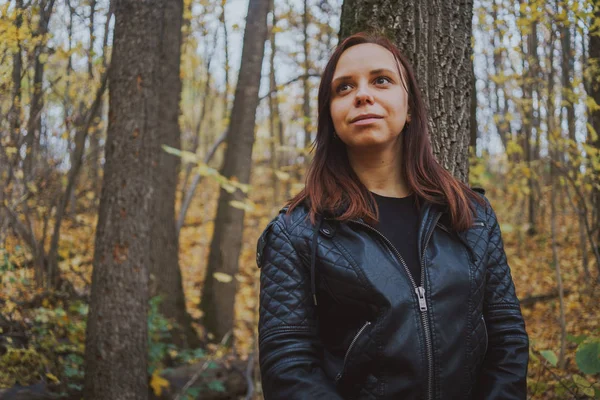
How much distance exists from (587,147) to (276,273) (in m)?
3.68

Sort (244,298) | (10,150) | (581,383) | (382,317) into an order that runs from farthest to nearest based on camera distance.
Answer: (244,298) → (10,150) → (581,383) → (382,317)

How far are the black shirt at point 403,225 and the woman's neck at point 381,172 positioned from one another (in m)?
0.05

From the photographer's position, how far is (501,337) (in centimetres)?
193

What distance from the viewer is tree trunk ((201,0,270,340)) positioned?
26.9 feet

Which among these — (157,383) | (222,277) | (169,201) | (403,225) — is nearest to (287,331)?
(403,225)

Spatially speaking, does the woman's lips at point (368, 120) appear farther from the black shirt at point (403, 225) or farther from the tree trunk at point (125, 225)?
the tree trunk at point (125, 225)

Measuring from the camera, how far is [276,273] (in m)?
1.88

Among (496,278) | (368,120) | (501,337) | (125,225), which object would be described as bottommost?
(501,337)

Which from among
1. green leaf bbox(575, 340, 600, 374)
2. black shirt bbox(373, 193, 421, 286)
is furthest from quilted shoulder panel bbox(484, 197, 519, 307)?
green leaf bbox(575, 340, 600, 374)

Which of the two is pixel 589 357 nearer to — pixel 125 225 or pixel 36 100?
pixel 125 225

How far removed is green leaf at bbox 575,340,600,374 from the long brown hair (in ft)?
4.41

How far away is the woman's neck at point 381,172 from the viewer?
2111 millimetres

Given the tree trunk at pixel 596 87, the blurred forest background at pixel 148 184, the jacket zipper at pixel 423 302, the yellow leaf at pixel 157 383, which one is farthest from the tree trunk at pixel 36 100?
the tree trunk at pixel 596 87

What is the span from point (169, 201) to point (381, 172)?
566 cm
